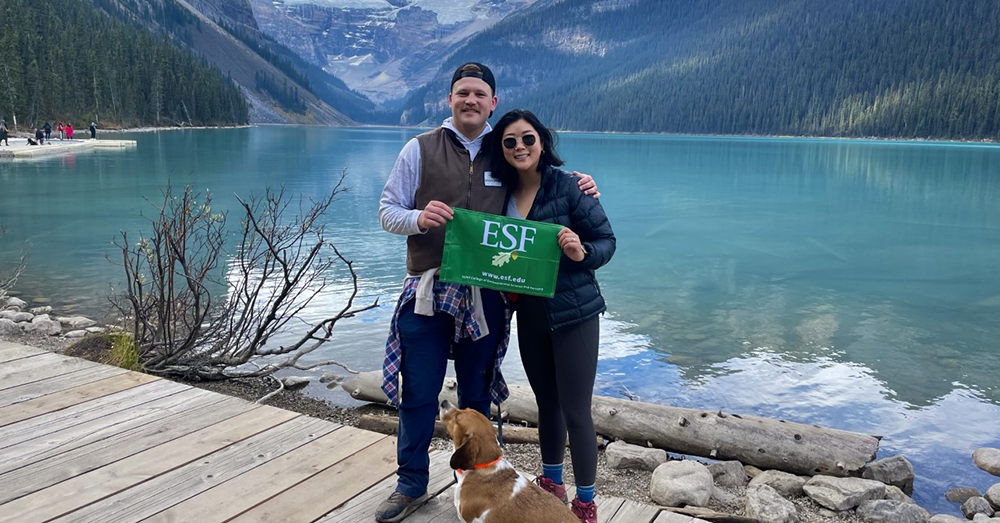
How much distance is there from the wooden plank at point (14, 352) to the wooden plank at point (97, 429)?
1.44 meters

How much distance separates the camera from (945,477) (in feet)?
20.2

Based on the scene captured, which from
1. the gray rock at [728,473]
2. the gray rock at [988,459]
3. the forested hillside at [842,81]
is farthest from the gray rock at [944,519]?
the forested hillside at [842,81]

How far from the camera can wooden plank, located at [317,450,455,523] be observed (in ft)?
10.3

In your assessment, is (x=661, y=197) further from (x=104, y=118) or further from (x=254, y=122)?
(x=254, y=122)

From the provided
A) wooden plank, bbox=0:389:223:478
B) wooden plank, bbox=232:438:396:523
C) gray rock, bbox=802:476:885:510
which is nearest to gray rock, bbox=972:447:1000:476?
gray rock, bbox=802:476:885:510

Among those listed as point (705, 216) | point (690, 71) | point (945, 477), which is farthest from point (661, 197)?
point (690, 71)

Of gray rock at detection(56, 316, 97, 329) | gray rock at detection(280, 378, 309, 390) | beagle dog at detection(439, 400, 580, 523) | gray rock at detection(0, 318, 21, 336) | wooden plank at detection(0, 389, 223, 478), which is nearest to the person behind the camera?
beagle dog at detection(439, 400, 580, 523)

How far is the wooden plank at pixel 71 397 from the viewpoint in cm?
401

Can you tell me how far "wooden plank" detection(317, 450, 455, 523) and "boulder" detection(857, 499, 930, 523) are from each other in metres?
2.97

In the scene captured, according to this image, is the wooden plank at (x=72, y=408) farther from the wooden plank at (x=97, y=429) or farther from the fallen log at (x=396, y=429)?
the fallen log at (x=396, y=429)

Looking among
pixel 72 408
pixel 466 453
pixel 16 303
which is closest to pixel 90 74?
pixel 16 303

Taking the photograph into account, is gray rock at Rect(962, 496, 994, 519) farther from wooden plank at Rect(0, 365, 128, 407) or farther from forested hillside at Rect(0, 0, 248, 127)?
forested hillside at Rect(0, 0, 248, 127)

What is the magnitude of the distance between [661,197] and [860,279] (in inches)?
621

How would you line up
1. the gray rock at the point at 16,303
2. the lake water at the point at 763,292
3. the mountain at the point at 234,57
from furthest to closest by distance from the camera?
the mountain at the point at 234,57 → the gray rock at the point at 16,303 → the lake water at the point at 763,292
